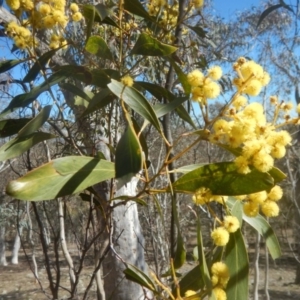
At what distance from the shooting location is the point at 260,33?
6910mm

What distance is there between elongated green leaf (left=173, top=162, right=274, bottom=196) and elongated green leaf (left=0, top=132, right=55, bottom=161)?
268 millimetres

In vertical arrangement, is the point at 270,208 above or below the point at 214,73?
below

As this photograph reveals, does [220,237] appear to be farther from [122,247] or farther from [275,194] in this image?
[122,247]

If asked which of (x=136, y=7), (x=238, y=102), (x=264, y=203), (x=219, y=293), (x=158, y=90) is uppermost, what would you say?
(x=136, y=7)

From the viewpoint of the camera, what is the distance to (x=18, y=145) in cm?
76

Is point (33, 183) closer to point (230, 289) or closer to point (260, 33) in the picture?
point (230, 289)

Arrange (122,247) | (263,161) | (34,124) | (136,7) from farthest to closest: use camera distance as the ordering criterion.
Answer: (122,247) → (136,7) → (34,124) → (263,161)

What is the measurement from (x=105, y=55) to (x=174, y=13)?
33 centimetres

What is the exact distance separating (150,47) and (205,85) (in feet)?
0.63

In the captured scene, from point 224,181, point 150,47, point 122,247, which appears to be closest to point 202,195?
point 224,181

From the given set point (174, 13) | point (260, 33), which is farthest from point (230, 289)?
point (260, 33)

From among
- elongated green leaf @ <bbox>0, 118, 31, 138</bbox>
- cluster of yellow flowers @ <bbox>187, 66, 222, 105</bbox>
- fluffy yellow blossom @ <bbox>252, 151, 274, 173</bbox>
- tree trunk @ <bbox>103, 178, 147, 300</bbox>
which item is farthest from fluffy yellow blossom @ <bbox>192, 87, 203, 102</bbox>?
tree trunk @ <bbox>103, 178, 147, 300</bbox>

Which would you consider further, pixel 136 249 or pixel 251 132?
pixel 136 249

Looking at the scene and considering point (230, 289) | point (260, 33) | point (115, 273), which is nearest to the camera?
point (230, 289)
